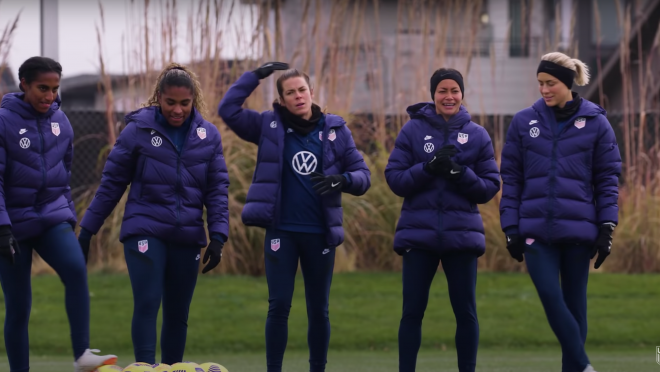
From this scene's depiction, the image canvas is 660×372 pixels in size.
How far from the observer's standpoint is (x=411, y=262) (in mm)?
6125

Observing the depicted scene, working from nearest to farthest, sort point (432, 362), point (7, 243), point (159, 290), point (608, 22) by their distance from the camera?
point (7, 243) < point (159, 290) < point (432, 362) < point (608, 22)

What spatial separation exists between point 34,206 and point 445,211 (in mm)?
2384

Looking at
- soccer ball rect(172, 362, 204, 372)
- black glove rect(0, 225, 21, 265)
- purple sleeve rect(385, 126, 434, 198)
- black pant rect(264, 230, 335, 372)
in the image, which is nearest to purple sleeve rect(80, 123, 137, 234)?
black glove rect(0, 225, 21, 265)

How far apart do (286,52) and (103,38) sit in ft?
7.59

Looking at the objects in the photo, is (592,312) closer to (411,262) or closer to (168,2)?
(411,262)

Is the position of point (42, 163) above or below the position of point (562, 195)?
above

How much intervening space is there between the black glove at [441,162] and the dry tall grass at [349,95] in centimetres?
530

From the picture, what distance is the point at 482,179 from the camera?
20.3 ft

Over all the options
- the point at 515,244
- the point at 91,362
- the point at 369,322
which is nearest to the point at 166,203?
the point at 91,362

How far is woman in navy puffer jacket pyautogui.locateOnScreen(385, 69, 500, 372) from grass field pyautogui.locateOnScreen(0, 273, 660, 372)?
234cm

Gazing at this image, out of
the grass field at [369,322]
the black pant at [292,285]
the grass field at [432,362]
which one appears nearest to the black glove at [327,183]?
the black pant at [292,285]

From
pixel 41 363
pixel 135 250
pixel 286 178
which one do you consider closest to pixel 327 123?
pixel 286 178

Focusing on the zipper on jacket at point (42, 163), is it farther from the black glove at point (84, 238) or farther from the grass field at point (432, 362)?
the grass field at point (432, 362)

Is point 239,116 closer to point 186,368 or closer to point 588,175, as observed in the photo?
point 186,368
